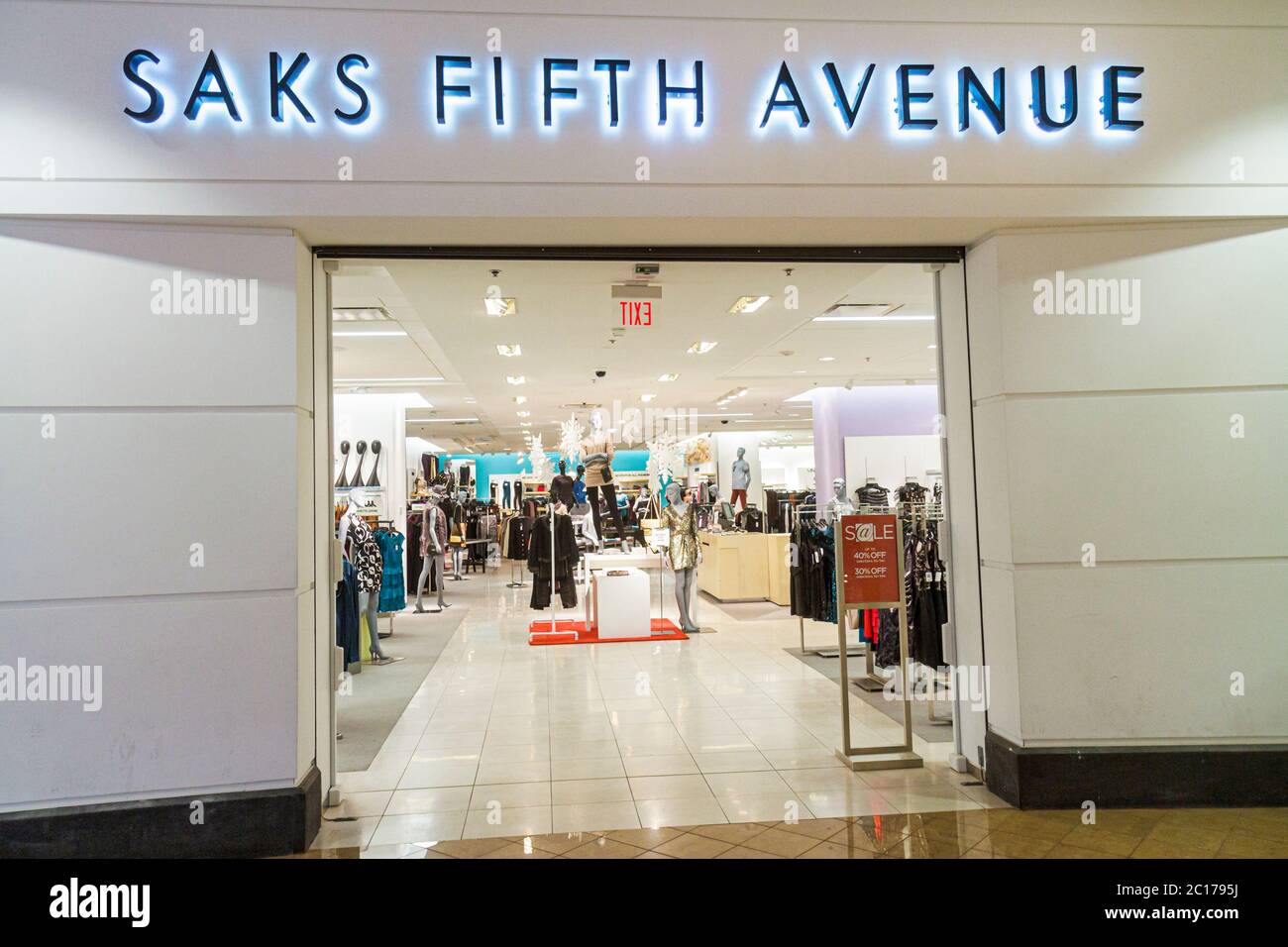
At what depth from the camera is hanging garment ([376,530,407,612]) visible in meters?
8.73

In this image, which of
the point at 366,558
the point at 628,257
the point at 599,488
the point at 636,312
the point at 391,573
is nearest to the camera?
the point at 628,257

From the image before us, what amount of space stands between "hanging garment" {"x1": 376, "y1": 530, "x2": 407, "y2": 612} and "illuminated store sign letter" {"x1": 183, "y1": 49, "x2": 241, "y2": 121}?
5.49 m

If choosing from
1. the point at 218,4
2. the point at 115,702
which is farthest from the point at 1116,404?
the point at 115,702

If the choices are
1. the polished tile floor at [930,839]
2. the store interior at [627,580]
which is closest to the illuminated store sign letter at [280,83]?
the store interior at [627,580]

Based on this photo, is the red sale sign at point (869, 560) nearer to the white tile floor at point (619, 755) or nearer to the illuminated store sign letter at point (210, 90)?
the white tile floor at point (619, 755)

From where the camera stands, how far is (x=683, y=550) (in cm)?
963

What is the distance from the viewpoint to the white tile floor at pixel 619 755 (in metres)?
4.11

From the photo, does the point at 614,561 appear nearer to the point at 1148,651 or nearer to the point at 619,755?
the point at 619,755

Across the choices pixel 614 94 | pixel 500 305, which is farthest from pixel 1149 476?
pixel 500 305

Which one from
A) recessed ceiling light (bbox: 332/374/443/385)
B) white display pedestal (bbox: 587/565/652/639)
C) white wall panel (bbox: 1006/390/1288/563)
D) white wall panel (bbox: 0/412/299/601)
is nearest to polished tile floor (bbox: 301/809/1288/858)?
white wall panel (bbox: 1006/390/1288/563)

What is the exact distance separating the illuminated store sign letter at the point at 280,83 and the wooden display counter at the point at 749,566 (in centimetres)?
919

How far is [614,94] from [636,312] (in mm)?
2319

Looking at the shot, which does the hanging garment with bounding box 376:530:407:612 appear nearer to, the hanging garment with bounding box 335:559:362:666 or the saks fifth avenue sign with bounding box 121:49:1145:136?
the hanging garment with bounding box 335:559:362:666

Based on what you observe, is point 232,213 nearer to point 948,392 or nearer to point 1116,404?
point 948,392
